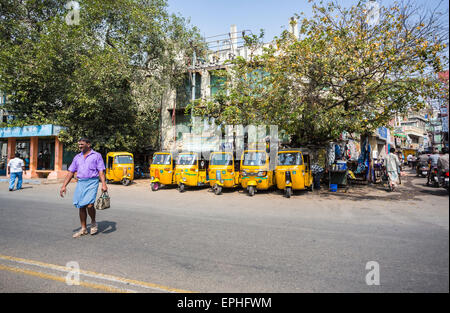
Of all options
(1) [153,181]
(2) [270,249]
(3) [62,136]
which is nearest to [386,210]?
(2) [270,249]

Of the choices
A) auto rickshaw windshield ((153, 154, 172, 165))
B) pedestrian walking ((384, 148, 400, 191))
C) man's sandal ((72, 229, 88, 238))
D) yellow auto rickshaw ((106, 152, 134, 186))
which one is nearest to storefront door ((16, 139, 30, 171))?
yellow auto rickshaw ((106, 152, 134, 186))

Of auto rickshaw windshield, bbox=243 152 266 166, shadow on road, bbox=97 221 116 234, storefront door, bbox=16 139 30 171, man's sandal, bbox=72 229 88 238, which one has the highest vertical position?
storefront door, bbox=16 139 30 171

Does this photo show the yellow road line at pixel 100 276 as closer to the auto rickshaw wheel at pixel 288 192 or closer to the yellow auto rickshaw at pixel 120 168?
the auto rickshaw wheel at pixel 288 192

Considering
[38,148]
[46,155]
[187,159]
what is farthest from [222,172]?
[38,148]

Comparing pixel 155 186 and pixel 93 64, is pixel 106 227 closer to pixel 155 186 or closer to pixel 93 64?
pixel 155 186

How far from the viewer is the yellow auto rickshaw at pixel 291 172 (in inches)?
448

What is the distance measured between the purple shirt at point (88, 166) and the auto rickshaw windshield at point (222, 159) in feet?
26.3

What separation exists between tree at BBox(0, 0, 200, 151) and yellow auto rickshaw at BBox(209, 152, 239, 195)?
→ 898 cm

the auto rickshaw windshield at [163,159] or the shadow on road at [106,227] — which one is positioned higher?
the auto rickshaw windshield at [163,159]

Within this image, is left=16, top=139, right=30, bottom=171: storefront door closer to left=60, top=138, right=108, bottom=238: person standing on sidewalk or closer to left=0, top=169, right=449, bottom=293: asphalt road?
left=0, top=169, right=449, bottom=293: asphalt road

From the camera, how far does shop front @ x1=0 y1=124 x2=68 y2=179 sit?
730 inches

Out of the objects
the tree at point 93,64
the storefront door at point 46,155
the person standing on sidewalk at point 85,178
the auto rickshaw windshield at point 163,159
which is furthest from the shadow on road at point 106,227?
the storefront door at point 46,155

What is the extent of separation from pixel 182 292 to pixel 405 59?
10986mm

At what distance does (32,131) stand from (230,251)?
20.4 meters
